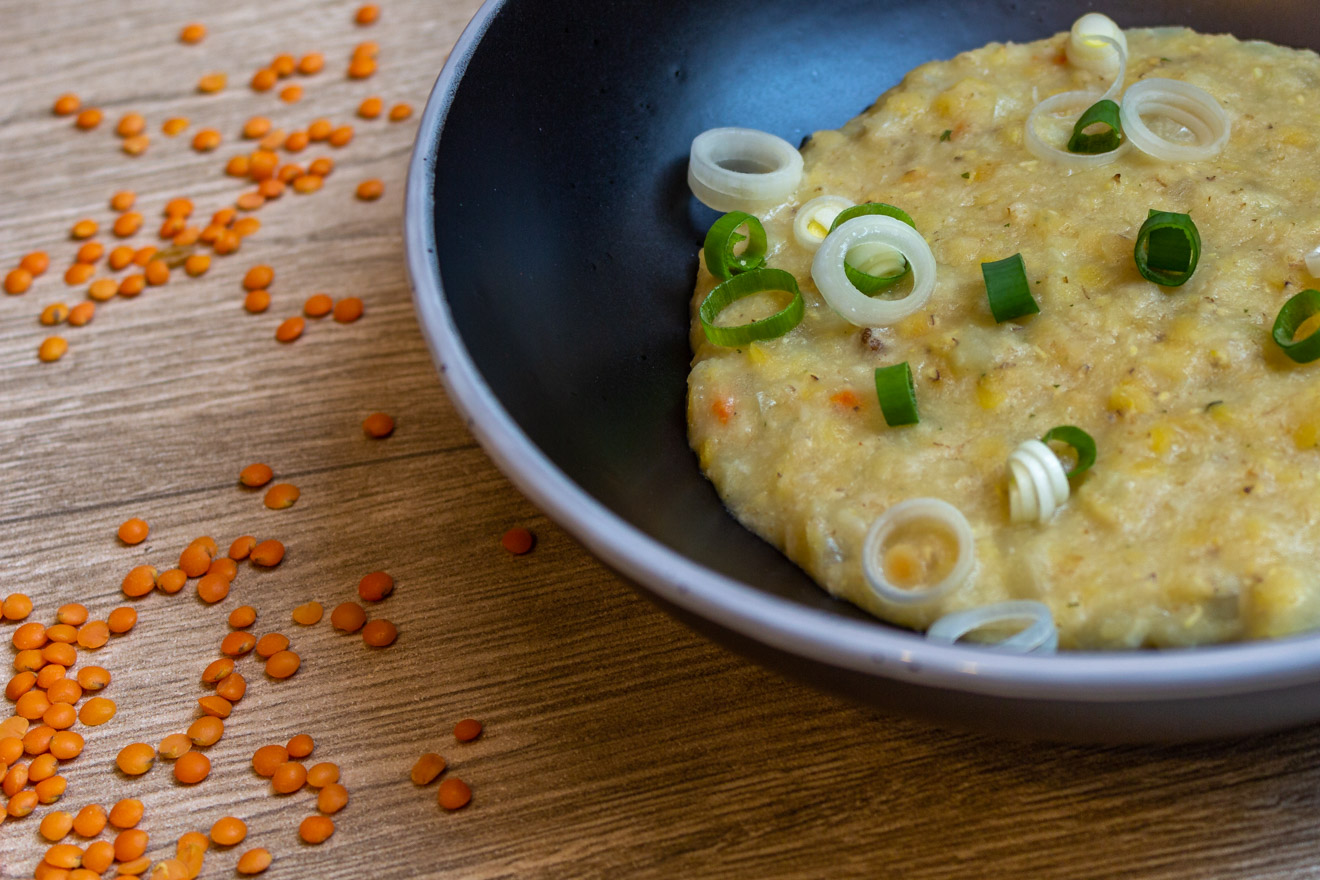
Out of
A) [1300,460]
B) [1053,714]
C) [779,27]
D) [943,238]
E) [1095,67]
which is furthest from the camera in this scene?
[779,27]

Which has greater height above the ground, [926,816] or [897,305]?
[897,305]

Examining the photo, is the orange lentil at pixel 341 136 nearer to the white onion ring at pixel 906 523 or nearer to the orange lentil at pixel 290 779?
the orange lentil at pixel 290 779

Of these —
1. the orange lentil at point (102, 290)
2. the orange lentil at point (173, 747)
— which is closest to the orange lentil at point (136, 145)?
the orange lentil at point (102, 290)

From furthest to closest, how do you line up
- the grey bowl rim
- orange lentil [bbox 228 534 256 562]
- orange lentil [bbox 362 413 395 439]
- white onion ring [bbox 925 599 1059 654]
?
orange lentil [bbox 362 413 395 439] → orange lentil [bbox 228 534 256 562] → white onion ring [bbox 925 599 1059 654] → the grey bowl rim

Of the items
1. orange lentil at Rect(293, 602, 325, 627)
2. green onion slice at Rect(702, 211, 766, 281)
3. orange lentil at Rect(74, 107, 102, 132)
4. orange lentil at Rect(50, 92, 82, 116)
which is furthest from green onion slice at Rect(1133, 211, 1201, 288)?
orange lentil at Rect(50, 92, 82, 116)

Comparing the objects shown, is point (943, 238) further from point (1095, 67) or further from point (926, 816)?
point (926, 816)

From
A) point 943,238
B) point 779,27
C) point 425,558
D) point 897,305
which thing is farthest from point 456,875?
point 779,27

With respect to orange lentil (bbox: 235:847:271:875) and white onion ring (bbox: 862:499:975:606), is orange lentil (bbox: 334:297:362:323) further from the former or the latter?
white onion ring (bbox: 862:499:975:606)
